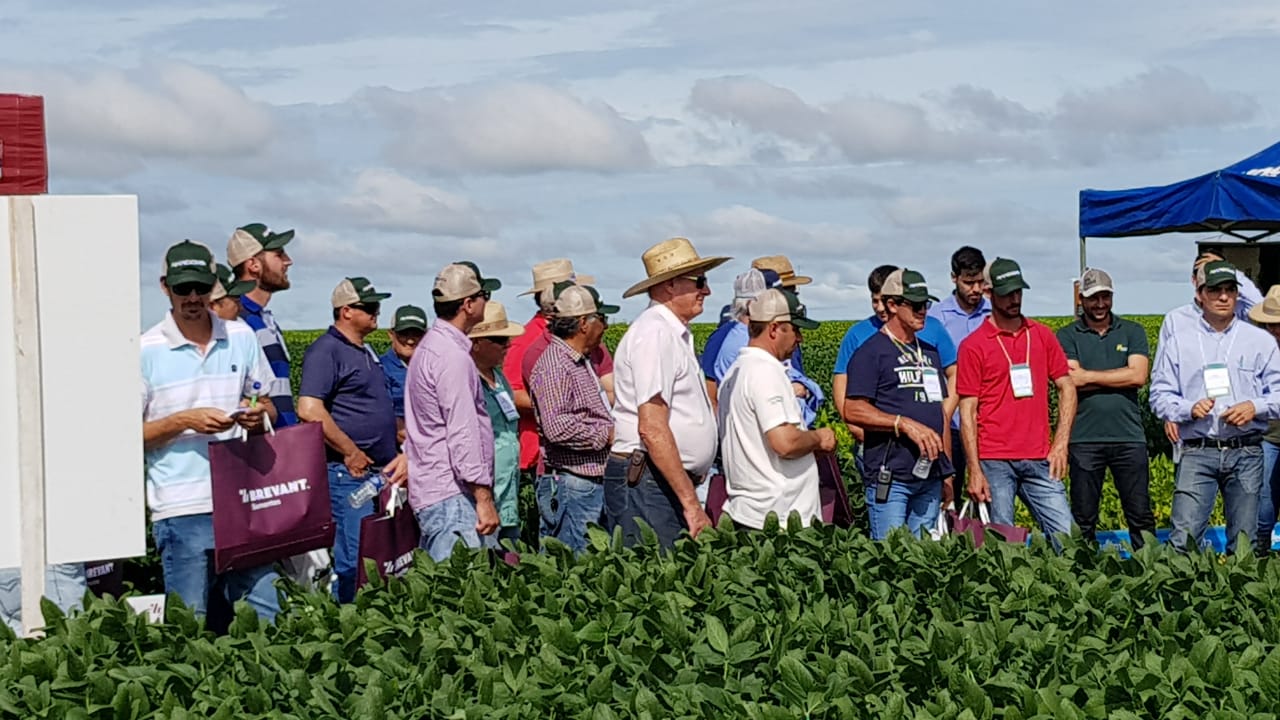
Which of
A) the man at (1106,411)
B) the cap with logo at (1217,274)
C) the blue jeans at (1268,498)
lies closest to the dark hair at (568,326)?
the man at (1106,411)

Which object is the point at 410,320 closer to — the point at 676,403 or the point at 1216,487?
the point at 676,403

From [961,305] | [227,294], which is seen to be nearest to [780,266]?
[961,305]

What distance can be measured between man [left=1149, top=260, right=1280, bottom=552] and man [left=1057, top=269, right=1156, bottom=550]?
26 centimetres

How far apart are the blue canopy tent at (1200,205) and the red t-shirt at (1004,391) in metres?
5.50

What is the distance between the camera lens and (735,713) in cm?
364

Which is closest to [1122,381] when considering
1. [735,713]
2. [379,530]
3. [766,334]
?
[766,334]

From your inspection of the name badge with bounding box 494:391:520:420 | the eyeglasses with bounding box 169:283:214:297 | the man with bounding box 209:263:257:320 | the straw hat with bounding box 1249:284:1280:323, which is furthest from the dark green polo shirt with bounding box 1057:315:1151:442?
the eyeglasses with bounding box 169:283:214:297

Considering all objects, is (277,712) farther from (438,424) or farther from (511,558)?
(438,424)

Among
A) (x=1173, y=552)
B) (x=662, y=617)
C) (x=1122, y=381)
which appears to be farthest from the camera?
(x=1122, y=381)

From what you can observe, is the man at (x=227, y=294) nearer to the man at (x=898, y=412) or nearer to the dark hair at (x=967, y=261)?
the man at (x=898, y=412)

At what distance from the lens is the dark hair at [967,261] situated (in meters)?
9.20

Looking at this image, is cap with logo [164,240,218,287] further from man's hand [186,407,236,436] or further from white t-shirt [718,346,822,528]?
white t-shirt [718,346,822,528]

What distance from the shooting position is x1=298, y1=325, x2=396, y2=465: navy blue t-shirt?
7883 millimetres

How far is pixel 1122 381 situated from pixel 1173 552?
13.2 ft
